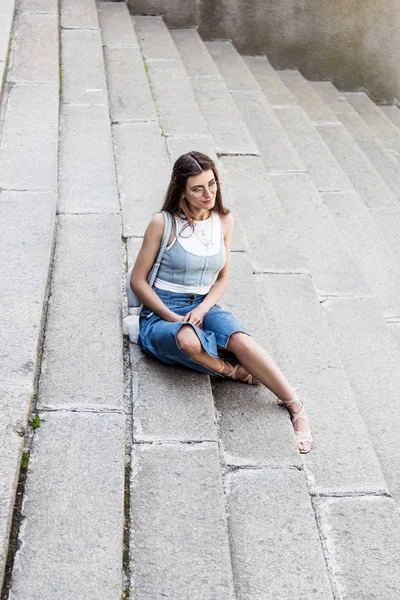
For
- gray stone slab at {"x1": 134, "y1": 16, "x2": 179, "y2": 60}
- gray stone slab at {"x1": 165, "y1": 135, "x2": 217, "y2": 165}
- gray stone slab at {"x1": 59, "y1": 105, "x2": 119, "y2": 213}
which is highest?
gray stone slab at {"x1": 59, "y1": 105, "x2": 119, "y2": 213}

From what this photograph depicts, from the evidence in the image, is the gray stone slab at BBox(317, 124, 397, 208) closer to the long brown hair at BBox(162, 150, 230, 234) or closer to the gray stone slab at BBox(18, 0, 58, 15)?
the gray stone slab at BBox(18, 0, 58, 15)

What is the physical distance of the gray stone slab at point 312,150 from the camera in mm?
5750

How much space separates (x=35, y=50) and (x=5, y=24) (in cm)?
32

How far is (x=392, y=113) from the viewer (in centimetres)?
791

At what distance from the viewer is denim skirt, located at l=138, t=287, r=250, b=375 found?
10.0ft

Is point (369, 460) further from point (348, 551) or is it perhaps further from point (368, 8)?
point (368, 8)

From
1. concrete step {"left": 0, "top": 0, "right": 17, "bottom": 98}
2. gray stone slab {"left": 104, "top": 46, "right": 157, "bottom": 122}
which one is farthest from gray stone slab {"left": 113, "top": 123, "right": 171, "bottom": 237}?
concrete step {"left": 0, "top": 0, "right": 17, "bottom": 98}

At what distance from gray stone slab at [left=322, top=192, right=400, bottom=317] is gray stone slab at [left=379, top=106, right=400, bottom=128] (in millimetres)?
2368

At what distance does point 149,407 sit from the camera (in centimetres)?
293

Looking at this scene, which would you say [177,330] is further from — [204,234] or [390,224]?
[390,224]

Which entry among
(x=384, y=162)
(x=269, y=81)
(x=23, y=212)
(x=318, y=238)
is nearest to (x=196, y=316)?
(x=23, y=212)

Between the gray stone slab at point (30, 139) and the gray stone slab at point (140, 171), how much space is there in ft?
1.39

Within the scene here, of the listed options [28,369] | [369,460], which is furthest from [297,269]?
[28,369]

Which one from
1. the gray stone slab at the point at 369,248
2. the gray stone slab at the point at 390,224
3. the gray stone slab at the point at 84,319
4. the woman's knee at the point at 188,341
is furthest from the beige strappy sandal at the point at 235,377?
the gray stone slab at the point at 390,224
